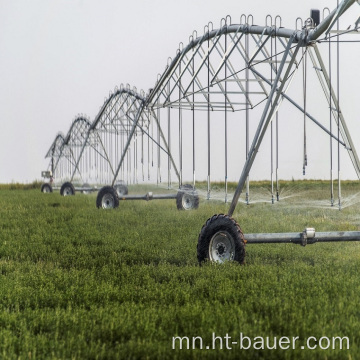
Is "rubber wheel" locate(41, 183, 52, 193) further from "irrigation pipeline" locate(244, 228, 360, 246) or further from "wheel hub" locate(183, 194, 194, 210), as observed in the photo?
"irrigation pipeline" locate(244, 228, 360, 246)

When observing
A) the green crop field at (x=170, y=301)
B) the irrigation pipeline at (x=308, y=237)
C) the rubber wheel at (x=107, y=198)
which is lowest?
the green crop field at (x=170, y=301)

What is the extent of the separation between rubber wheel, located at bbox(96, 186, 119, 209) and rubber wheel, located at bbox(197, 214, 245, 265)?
1535cm

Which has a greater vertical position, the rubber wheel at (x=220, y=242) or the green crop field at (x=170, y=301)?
the rubber wheel at (x=220, y=242)

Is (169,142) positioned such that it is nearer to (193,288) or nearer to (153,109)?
(153,109)

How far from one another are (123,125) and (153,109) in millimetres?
6122

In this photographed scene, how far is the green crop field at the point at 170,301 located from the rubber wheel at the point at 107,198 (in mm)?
11002

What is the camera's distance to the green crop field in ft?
20.2

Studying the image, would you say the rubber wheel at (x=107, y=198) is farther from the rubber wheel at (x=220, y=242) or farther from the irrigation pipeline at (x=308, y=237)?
the irrigation pipeline at (x=308, y=237)

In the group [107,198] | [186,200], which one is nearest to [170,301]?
[186,200]

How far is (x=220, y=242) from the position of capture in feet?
36.8

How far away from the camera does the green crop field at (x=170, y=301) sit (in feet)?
20.2

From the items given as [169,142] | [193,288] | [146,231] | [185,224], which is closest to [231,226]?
[193,288]

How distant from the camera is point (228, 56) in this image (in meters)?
14.9

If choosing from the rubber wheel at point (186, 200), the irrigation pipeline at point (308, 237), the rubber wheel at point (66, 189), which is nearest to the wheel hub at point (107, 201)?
the rubber wheel at point (186, 200)
